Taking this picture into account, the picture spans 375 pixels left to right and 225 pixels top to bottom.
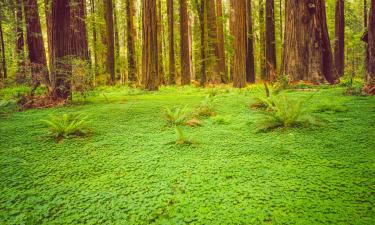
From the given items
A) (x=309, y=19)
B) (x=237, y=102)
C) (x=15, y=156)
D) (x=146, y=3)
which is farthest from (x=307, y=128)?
(x=146, y=3)

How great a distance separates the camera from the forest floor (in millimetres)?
2156

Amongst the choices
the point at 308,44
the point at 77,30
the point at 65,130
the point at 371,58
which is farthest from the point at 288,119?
the point at 77,30

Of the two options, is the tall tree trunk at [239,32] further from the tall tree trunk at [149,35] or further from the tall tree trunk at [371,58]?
the tall tree trunk at [371,58]

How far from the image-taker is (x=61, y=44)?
274 inches

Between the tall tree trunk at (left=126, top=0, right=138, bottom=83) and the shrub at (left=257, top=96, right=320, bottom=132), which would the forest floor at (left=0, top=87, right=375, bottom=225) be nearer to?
the shrub at (left=257, top=96, right=320, bottom=132)

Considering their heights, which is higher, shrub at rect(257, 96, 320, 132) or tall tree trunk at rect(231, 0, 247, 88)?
tall tree trunk at rect(231, 0, 247, 88)

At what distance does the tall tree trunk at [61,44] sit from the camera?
6.82 m

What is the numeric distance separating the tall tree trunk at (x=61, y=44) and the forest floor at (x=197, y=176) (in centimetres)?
273

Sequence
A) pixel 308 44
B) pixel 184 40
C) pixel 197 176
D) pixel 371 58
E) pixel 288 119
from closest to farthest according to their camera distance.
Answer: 1. pixel 197 176
2. pixel 288 119
3. pixel 371 58
4. pixel 308 44
5. pixel 184 40

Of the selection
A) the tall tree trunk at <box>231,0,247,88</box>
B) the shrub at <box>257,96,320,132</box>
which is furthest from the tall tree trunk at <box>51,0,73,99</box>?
the tall tree trunk at <box>231,0,247,88</box>

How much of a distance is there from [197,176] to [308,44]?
7599 mm

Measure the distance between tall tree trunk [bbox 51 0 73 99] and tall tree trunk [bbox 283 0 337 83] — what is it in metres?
6.88

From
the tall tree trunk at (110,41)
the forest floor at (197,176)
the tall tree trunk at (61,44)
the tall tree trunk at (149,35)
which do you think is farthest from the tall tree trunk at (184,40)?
the forest floor at (197,176)

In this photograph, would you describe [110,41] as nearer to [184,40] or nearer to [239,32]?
[184,40]
